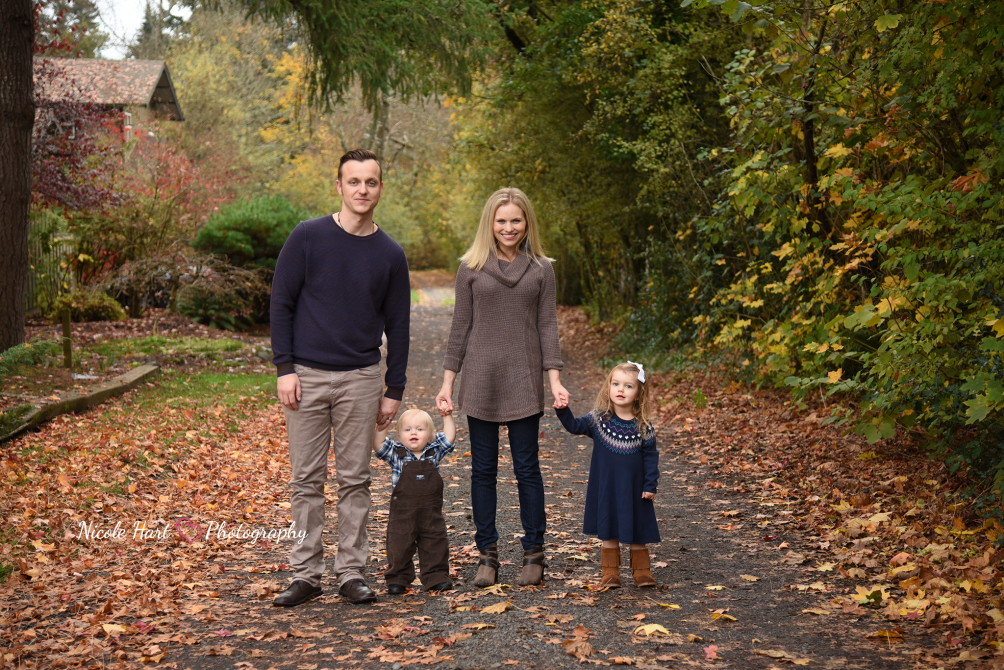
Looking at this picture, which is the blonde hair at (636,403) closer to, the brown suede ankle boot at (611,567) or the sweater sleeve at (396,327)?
the brown suede ankle boot at (611,567)

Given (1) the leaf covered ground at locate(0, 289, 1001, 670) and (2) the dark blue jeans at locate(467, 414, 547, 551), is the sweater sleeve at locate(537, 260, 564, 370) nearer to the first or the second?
(2) the dark blue jeans at locate(467, 414, 547, 551)

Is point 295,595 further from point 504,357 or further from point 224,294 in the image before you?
point 224,294

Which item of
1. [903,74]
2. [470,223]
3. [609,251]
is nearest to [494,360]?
[903,74]

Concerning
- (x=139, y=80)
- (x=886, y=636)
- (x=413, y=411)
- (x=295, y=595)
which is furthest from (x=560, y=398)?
(x=139, y=80)

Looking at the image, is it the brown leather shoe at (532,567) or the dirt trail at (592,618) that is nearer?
Answer: the dirt trail at (592,618)

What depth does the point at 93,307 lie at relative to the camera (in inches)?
662

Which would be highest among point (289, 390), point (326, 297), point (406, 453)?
point (326, 297)

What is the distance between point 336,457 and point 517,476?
0.97 metres

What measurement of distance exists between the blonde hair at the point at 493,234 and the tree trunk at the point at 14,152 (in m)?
7.94

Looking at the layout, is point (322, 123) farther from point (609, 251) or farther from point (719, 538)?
point (719, 538)

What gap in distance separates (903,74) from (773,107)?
184 centimetres

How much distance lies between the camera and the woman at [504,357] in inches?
187

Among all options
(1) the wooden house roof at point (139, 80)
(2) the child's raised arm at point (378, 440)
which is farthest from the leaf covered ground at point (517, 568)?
(1) the wooden house roof at point (139, 80)

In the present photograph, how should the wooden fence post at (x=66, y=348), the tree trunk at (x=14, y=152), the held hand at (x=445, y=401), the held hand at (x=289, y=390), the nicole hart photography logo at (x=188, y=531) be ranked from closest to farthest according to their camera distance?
the held hand at (x=289, y=390) < the held hand at (x=445, y=401) < the nicole hart photography logo at (x=188, y=531) < the tree trunk at (x=14, y=152) < the wooden fence post at (x=66, y=348)
